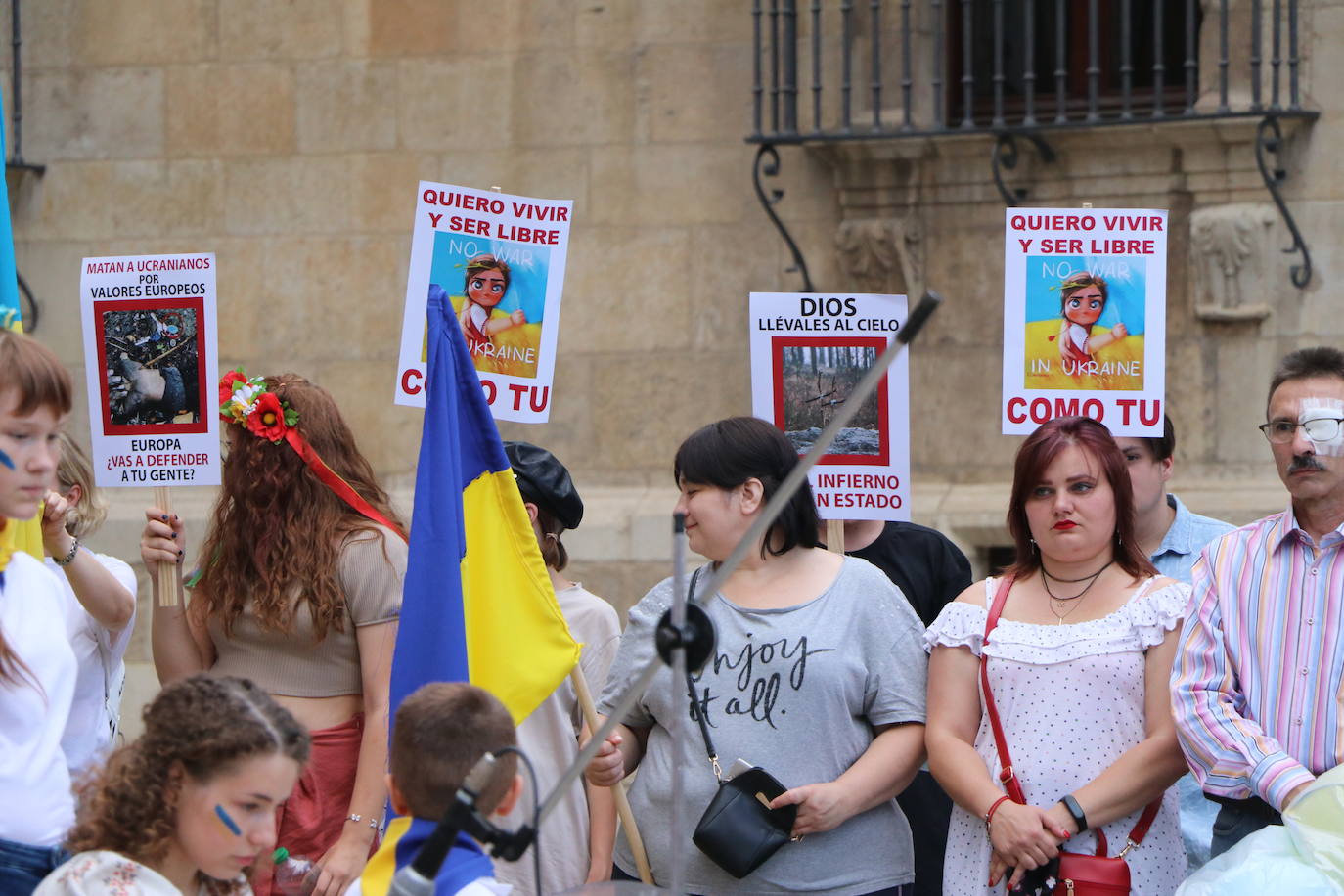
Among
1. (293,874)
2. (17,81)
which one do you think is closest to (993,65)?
(17,81)

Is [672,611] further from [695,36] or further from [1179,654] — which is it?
[695,36]

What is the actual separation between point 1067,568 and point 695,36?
13.1 feet

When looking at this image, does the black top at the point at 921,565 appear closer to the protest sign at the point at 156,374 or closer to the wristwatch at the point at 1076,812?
the wristwatch at the point at 1076,812

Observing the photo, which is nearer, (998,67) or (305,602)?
(305,602)

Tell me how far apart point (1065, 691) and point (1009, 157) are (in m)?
3.72

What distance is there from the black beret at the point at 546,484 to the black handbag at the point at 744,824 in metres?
0.88

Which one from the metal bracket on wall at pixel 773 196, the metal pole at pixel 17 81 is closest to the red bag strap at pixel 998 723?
the metal bracket on wall at pixel 773 196

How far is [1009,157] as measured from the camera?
7125 mm

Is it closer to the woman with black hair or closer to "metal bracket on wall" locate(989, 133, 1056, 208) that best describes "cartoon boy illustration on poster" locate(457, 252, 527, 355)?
the woman with black hair

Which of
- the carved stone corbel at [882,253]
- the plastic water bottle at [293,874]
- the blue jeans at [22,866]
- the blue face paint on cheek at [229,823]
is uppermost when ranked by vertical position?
the carved stone corbel at [882,253]

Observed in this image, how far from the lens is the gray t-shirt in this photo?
3.81m

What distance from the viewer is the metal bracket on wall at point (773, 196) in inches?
285

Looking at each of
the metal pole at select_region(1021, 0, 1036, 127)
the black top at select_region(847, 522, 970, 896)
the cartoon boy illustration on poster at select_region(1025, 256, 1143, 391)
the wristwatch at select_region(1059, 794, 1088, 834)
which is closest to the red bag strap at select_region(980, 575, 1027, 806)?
the wristwatch at select_region(1059, 794, 1088, 834)

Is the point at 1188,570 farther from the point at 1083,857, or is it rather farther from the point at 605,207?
the point at 605,207
